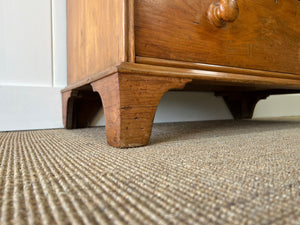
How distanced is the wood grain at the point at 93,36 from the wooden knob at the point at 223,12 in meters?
0.28

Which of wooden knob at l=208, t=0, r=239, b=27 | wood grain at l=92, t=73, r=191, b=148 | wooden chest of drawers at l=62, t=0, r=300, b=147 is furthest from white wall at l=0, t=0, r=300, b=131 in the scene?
wooden knob at l=208, t=0, r=239, b=27

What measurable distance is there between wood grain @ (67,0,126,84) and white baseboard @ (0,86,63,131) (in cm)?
13

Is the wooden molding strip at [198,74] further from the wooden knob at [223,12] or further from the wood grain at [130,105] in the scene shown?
the wooden knob at [223,12]

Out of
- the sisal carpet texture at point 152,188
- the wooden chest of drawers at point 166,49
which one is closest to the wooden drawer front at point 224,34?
the wooden chest of drawers at point 166,49

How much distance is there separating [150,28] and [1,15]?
783 millimetres

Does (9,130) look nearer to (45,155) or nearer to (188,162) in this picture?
(45,155)

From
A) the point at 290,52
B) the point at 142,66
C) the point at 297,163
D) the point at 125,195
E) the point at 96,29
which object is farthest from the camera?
the point at 290,52

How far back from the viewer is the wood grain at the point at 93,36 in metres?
0.53

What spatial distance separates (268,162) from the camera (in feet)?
1.17

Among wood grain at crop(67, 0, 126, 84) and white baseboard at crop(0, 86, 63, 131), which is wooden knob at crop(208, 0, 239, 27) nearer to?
wood grain at crop(67, 0, 126, 84)

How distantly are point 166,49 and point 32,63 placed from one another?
729 mm

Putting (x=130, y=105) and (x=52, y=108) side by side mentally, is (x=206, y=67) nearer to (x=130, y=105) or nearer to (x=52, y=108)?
(x=130, y=105)

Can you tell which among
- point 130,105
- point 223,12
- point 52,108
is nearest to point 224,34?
point 223,12

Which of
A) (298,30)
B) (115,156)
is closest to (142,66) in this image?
(115,156)
